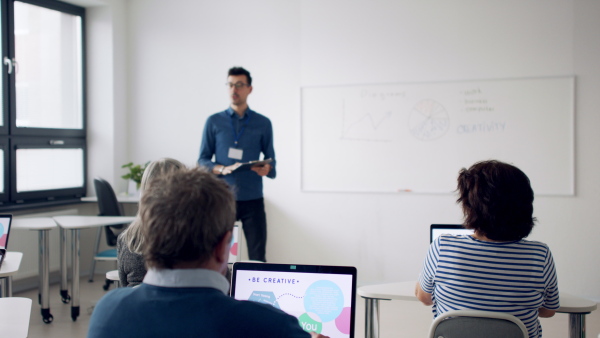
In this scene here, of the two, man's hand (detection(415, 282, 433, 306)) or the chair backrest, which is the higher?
the chair backrest

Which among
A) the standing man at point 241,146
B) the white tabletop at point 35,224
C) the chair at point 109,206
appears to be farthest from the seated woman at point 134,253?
the chair at point 109,206

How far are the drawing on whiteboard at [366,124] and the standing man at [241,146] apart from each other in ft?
3.86

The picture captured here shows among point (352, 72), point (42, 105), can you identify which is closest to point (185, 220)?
point (352, 72)

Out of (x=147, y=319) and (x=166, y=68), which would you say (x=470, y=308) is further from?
(x=166, y=68)

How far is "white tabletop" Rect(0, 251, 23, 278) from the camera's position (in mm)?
2910

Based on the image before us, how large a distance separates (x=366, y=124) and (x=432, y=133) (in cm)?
60

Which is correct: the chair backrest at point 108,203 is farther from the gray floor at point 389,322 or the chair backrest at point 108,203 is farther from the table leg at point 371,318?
the table leg at point 371,318

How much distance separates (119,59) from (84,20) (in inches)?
21.4

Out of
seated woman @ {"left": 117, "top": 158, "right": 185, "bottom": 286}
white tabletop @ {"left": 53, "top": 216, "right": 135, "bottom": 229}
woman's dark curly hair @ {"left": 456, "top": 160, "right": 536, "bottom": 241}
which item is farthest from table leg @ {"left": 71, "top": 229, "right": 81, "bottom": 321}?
woman's dark curly hair @ {"left": 456, "top": 160, "right": 536, "bottom": 241}

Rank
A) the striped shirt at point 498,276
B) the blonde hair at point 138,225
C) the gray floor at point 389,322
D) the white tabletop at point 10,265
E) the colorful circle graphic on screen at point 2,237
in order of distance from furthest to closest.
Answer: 1. the gray floor at point 389,322
2. the colorful circle graphic on screen at point 2,237
3. the white tabletop at point 10,265
4. the blonde hair at point 138,225
5. the striped shirt at point 498,276

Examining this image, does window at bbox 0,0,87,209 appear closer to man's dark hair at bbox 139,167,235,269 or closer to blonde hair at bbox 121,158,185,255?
blonde hair at bbox 121,158,185,255

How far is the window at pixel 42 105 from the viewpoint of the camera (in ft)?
17.1

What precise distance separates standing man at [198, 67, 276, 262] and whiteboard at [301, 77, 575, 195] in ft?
3.78

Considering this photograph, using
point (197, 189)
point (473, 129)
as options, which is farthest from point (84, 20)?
point (197, 189)
